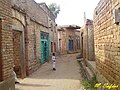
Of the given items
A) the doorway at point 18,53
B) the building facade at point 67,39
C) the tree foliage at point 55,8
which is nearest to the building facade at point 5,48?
the doorway at point 18,53

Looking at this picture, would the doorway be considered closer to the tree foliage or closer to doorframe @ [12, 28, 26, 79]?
doorframe @ [12, 28, 26, 79]

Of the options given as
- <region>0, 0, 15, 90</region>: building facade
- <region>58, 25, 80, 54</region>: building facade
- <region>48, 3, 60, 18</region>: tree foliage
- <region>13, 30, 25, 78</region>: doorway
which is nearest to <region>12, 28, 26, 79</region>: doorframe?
<region>13, 30, 25, 78</region>: doorway

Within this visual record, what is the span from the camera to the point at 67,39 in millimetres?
33875

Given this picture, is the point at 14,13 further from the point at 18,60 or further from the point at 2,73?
the point at 2,73

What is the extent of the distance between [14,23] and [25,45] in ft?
7.00

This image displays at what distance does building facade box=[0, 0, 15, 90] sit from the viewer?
6625mm

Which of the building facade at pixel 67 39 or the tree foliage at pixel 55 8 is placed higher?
the tree foliage at pixel 55 8

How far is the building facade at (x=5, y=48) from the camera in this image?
21.7 ft

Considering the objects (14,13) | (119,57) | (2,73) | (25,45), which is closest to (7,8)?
(2,73)

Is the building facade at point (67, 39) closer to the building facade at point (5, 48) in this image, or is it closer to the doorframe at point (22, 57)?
the doorframe at point (22, 57)

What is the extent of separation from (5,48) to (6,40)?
244mm

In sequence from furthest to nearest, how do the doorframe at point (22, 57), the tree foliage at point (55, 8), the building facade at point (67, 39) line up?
the tree foliage at point (55, 8) → the building facade at point (67, 39) → the doorframe at point (22, 57)

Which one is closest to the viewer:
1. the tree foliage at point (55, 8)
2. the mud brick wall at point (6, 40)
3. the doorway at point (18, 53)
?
the mud brick wall at point (6, 40)

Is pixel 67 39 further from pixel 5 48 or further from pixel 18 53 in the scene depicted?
pixel 5 48
